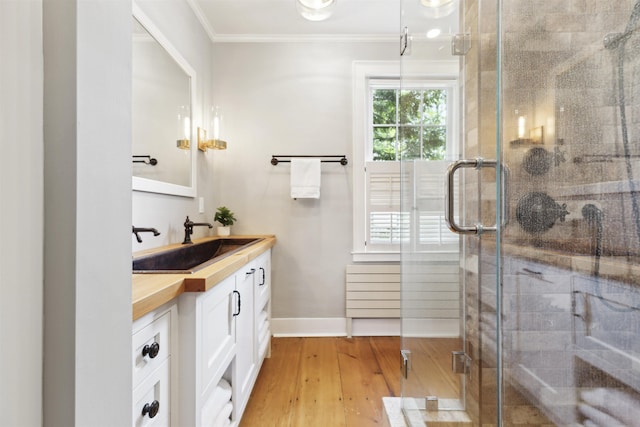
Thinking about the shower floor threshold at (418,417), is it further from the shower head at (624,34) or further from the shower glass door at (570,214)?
the shower head at (624,34)

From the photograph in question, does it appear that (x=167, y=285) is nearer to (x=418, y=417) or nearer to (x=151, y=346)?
(x=151, y=346)

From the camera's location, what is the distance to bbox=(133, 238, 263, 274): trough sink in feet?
4.55

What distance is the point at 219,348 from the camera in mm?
1214

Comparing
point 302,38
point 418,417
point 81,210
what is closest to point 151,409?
point 81,210

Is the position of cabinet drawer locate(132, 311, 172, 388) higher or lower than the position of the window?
lower

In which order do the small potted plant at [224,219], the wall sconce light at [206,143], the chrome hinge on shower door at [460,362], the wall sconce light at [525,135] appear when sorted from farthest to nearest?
the small potted plant at [224,219] < the wall sconce light at [206,143] < the chrome hinge on shower door at [460,362] < the wall sconce light at [525,135]

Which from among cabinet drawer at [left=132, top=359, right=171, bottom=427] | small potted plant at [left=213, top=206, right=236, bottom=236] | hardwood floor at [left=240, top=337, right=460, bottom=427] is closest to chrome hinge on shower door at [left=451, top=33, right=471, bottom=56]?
hardwood floor at [left=240, top=337, right=460, bottom=427]

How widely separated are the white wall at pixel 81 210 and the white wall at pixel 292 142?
7.41ft

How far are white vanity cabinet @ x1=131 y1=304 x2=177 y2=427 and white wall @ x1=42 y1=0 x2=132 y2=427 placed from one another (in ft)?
0.88

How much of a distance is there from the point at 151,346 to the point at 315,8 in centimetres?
217

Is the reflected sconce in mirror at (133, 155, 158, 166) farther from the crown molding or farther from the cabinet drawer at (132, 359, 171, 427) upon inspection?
the crown molding

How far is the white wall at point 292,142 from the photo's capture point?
2.79 m

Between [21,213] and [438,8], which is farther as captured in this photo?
[438,8]

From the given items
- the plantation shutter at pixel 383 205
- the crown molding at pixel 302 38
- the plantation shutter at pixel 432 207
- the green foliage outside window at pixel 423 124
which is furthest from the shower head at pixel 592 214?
the crown molding at pixel 302 38
